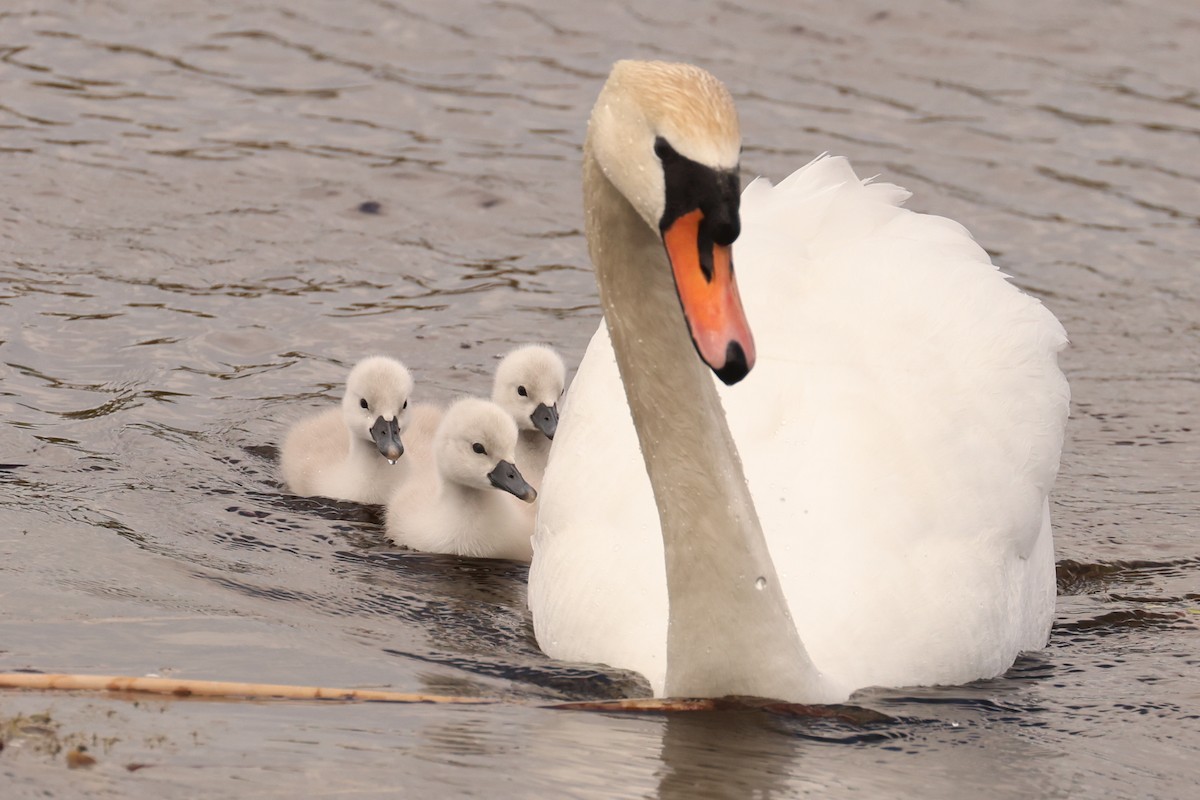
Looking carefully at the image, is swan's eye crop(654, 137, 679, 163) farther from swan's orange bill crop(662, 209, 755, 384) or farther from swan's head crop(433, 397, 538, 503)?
swan's head crop(433, 397, 538, 503)

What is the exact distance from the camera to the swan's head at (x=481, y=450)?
7.05m

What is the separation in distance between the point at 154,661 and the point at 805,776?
5.43 feet

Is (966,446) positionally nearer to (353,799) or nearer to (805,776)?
(805,776)

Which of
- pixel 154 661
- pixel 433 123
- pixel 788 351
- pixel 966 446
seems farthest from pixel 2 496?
pixel 433 123

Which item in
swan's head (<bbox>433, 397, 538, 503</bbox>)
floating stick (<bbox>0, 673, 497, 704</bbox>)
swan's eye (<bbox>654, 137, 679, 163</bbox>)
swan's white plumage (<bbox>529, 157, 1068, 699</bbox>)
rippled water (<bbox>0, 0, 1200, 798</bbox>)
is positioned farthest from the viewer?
swan's head (<bbox>433, 397, 538, 503</bbox>)

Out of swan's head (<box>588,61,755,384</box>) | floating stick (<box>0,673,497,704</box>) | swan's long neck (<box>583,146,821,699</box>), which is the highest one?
swan's head (<box>588,61,755,384</box>)

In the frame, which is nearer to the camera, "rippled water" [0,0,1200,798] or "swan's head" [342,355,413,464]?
"rippled water" [0,0,1200,798]

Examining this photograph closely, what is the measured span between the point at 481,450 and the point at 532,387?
66cm

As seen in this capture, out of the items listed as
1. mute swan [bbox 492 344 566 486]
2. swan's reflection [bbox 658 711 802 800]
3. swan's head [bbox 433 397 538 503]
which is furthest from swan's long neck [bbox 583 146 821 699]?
mute swan [bbox 492 344 566 486]

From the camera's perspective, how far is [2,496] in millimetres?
6645

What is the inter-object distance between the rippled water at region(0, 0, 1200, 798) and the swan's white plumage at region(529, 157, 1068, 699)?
0.19 meters

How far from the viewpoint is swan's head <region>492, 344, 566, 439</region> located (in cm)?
764

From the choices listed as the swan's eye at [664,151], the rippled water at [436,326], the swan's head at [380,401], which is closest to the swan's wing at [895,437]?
the rippled water at [436,326]

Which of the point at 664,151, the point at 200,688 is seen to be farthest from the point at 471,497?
the point at 664,151
